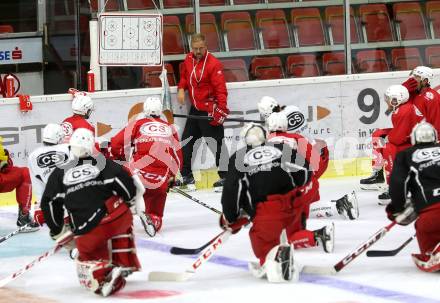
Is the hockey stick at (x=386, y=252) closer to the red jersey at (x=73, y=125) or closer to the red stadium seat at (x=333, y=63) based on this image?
the red jersey at (x=73, y=125)

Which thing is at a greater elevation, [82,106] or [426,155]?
[82,106]

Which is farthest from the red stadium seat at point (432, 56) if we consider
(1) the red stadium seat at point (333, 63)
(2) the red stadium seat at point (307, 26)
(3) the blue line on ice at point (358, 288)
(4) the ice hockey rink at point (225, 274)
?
(3) the blue line on ice at point (358, 288)

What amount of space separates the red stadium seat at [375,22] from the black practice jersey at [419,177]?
522 cm

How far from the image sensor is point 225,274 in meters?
7.72

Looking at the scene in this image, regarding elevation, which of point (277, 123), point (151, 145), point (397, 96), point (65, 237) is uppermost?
point (397, 96)

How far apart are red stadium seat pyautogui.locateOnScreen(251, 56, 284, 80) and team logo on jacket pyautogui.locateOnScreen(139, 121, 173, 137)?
105 inches

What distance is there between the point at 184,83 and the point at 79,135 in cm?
422

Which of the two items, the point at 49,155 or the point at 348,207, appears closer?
the point at 49,155

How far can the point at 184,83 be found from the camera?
11.4 meters

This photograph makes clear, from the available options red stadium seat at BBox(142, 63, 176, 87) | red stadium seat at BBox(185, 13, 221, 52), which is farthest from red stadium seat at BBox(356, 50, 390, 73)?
red stadium seat at BBox(142, 63, 176, 87)

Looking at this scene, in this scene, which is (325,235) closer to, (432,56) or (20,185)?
(20,185)

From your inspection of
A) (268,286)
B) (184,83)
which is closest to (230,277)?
(268,286)

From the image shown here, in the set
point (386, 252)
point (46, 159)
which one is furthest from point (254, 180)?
point (46, 159)

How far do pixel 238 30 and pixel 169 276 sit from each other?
512 centimetres
